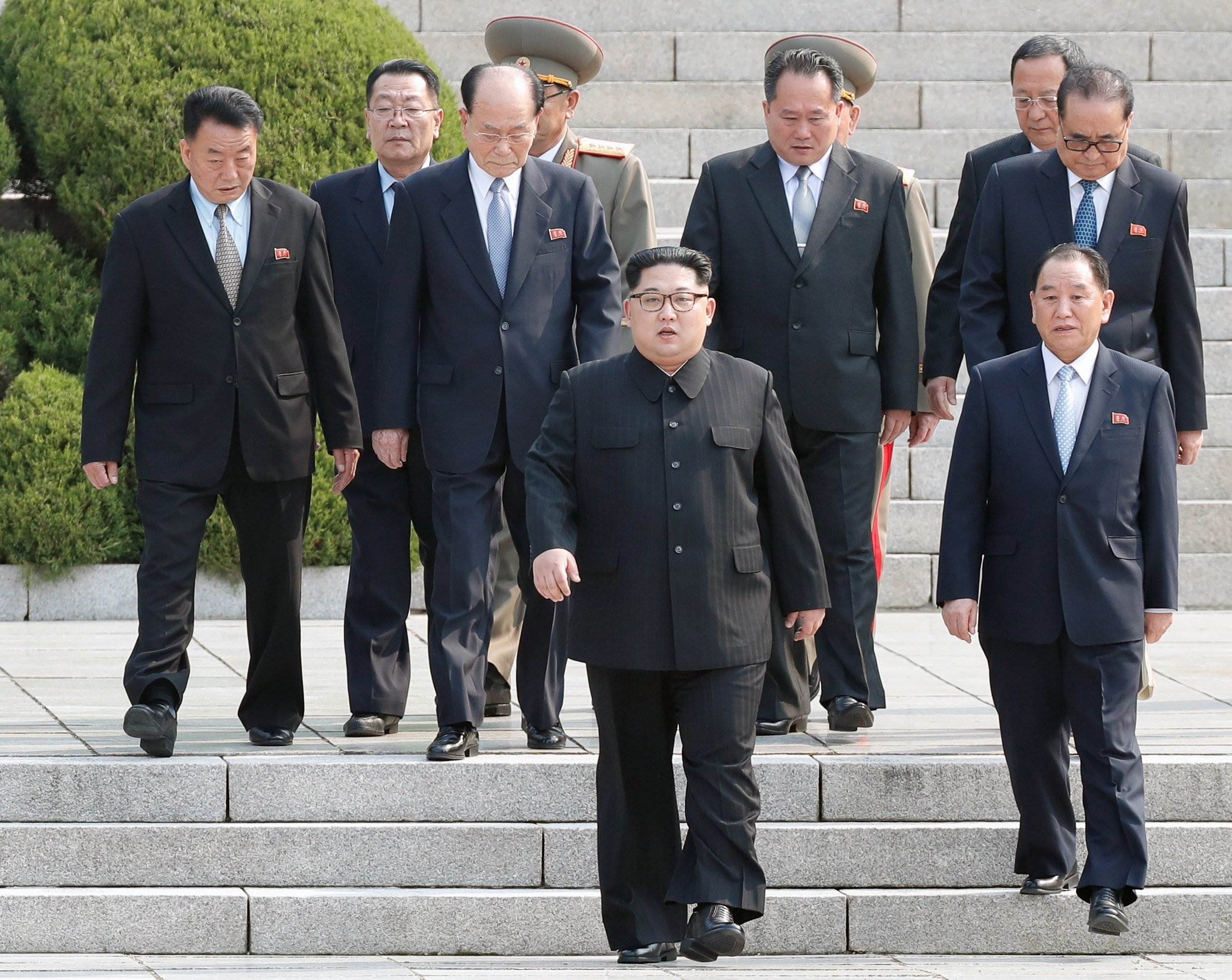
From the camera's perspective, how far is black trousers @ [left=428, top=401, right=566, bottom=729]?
600 cm

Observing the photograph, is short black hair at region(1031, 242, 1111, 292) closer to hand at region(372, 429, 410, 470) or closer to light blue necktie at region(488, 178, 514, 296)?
light blue necktie at region(488, 178, 514, 296)

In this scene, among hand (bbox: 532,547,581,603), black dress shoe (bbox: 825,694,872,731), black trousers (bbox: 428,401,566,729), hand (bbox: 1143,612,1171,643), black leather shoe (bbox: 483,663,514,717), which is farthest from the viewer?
black leather shoe (bbox: 483,663,514,717)

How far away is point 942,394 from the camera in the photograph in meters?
6.48

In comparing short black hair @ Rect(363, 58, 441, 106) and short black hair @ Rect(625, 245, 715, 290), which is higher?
short black hair @ Rect(363, 58, 441, 106)

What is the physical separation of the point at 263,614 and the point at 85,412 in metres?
0.79

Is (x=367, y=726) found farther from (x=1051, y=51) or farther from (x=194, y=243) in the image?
(x=1051, y=51)

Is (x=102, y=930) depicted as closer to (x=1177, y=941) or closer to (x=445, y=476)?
(x=445, y=476)

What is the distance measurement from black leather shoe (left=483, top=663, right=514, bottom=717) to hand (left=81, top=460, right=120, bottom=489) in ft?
4.58

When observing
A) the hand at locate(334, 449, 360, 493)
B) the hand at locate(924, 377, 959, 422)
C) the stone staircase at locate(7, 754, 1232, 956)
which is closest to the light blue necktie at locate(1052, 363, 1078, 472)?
the hand at locate(924, 377, 959, 422)

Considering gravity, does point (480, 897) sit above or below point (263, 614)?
below

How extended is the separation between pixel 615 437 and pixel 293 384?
1342mm

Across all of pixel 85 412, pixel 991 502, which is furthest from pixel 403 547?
pixel 991 502

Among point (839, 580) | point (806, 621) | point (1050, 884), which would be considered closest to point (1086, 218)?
point (839, 580)

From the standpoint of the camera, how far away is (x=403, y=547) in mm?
6590
